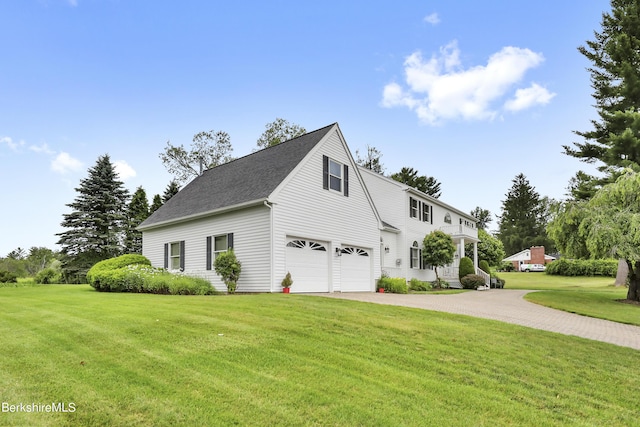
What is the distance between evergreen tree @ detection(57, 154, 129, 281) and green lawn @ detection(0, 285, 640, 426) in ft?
77.3

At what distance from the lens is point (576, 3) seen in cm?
1767

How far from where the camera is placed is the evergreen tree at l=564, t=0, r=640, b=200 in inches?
1063

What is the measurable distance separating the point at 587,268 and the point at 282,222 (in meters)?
42.1

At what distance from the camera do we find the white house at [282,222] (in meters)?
14.5

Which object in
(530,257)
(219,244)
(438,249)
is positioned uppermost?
(219,244)

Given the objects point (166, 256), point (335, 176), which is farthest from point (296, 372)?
point (166, 256)

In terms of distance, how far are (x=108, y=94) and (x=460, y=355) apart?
18279 millimetres

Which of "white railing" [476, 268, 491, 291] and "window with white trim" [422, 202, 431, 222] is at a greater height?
"window with white trim" [422, 202, 431, 222]

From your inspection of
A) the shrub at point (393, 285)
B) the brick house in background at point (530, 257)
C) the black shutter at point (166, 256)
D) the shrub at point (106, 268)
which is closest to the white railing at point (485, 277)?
the shrub at point (393, 285)

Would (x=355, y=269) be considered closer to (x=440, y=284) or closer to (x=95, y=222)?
(x=440, y=284)

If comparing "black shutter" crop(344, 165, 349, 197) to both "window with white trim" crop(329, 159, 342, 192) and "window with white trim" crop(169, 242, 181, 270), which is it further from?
"window with white trim" crop(169, 242, 181, 270)

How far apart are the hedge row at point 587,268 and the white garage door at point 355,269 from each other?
114 ft

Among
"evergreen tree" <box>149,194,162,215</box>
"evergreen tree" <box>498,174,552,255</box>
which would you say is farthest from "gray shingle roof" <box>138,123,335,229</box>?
"evergreen tree" <box>498,174,552,255</box>

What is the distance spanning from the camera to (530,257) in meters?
64.7
